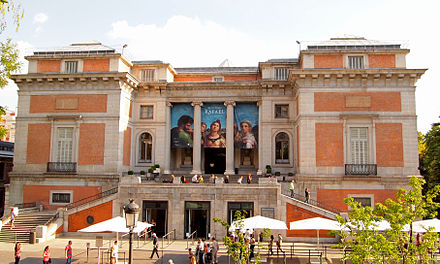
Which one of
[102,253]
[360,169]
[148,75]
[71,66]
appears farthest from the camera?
[148,75]

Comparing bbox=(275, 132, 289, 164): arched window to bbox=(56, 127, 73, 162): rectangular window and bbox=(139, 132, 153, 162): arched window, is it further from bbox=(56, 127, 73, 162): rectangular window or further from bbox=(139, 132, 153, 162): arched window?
bbox=(56, 127, 73, 162): rectangular window

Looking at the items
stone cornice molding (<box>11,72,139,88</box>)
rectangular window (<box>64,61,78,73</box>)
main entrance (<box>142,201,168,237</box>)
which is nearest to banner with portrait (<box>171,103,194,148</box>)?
stone cornice molding (<box>11,72,139,88</box>)

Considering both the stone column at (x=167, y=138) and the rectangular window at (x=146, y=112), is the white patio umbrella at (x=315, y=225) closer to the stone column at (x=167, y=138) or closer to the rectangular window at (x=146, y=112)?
the stone column at (x=167, y=138)

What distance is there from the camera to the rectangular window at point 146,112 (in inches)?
1240

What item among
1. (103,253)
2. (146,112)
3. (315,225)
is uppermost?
(146,112)

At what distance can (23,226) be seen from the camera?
24031 mm

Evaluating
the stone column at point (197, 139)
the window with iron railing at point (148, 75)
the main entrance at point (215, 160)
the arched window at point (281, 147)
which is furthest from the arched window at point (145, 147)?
the arched window at point (281, 147)

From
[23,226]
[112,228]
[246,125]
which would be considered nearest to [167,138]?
[246,125]

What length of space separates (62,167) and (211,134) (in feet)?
39.8

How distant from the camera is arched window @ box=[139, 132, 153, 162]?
3116 centimetres

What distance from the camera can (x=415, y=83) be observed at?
26125mm

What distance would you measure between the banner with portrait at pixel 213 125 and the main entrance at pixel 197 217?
7.41m

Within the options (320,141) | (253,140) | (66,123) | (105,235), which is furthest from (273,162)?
(66,123)

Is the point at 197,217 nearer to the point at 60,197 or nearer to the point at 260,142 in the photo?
the point at 260,142
